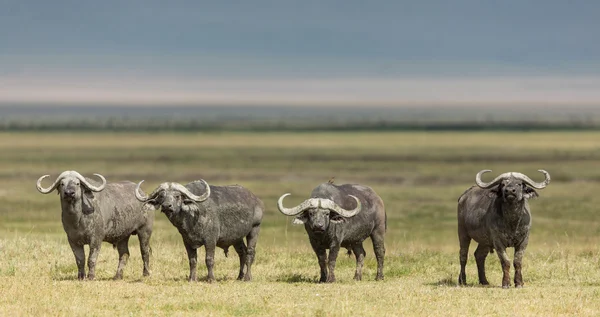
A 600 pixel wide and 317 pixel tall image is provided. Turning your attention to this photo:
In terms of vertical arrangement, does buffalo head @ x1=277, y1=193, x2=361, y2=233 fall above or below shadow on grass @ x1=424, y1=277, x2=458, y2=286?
above

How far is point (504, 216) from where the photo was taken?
723 inches

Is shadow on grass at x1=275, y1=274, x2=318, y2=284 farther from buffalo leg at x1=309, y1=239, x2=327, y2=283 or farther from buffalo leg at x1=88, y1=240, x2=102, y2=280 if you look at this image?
buffalo leg at x1=88, y1=240, x2=102, y2=280

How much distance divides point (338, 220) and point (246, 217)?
2.01 m

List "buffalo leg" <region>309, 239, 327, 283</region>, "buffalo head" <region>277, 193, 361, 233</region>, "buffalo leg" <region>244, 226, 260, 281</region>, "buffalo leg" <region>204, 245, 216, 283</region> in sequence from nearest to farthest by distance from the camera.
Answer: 1. "buffalo head" <region>277, 193, 361, 233</region>
2. "buffalo leg" <region>204, 245, 216, 283</region>
3. "buffalo leg" <region>309, 239, 327, 283</region>
4. "buffalo leg" <region>244, 226, 260, 281</region>

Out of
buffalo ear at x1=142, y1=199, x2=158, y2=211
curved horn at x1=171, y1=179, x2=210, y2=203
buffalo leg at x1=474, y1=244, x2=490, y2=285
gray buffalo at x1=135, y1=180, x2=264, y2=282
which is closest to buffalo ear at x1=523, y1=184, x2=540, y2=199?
buffalo leg at x1=474, y1=244, x2=490, y2=285

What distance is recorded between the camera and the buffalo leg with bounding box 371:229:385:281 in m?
20.1

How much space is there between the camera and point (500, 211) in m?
18.5

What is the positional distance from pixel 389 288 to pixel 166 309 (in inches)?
177

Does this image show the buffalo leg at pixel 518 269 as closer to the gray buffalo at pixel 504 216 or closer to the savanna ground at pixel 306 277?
the gray buffalo at pixel 504 216

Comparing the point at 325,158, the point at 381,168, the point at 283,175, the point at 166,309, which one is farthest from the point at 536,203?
the point at 325,158

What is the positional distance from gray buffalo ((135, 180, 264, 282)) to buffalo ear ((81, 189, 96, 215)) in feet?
3.00

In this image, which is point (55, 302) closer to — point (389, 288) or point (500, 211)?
point (389, 288)

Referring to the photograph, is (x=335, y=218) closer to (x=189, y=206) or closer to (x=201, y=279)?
(x=189, y=206)

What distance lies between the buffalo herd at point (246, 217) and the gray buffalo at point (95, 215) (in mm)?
19
